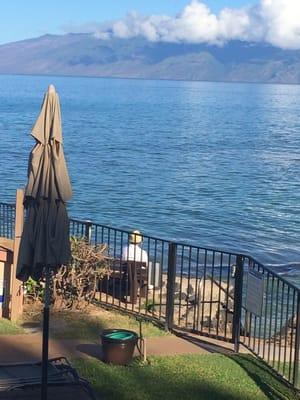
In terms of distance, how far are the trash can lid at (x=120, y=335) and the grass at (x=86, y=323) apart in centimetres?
123

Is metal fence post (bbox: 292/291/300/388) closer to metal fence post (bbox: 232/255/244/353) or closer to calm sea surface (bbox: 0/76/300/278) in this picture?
metal fence post (bbox: 232/255/244/353)

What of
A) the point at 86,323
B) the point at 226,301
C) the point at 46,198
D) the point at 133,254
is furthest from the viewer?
the point at 133,254

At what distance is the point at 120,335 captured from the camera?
27.9ft

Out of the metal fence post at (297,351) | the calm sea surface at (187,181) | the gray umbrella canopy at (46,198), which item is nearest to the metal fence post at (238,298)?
the metal fence post at (297,351)

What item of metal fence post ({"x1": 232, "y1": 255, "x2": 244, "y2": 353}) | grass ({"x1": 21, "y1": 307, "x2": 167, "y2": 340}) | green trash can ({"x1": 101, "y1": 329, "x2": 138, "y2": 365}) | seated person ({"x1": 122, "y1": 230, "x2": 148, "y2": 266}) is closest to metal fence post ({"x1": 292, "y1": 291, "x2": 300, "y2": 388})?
metal fence post ({"x1": 232, "y1": 255, "x2": 244, "y2": 353})

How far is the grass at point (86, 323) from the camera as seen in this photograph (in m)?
9.82

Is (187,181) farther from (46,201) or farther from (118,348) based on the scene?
(46,201)

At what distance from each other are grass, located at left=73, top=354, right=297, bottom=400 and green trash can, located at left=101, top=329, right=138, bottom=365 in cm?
9

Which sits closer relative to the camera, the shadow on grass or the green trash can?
the shadow on grass

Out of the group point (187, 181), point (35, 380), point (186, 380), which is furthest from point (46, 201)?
point (187, 181)

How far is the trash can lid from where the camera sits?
8.42 m

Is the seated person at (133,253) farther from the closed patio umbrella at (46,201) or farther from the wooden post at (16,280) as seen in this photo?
Answer: the closed patio umbrella at (46,201)

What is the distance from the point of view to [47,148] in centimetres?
713

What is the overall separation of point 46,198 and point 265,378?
326 cm
